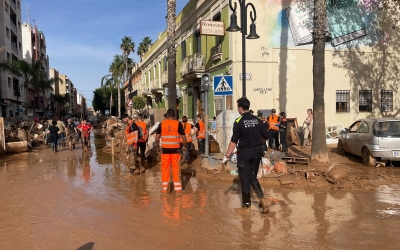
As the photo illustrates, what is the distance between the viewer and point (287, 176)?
810cm

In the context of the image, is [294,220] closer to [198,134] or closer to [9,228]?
[9,228]

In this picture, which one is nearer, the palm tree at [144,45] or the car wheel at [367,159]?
the car wheel at [367,159]

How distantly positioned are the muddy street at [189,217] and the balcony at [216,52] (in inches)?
411

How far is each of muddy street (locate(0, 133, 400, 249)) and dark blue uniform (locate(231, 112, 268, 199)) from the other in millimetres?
565

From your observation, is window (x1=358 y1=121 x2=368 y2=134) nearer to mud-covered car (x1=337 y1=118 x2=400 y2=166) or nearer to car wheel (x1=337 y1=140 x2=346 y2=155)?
mud-covered car (x1=337 y1=118 x2=400 y2=166)

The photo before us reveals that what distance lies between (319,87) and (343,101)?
27.6ft

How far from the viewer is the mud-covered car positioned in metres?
9.89

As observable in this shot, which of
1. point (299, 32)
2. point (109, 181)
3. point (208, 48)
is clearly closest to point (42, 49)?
point (208, 48)

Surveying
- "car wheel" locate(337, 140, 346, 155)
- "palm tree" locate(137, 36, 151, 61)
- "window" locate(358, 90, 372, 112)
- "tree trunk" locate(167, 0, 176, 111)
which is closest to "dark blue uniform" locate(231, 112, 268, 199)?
"car wheel" locate(337, 140, 346, 155)

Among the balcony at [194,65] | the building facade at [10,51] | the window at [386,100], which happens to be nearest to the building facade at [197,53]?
the balcony at [194,65]

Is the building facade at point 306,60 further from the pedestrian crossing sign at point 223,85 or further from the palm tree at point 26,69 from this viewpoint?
the palm tree at point 26,69

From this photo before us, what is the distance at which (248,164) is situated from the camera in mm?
5695

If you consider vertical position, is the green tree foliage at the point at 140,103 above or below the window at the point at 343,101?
above

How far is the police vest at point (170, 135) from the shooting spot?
23.6ft
